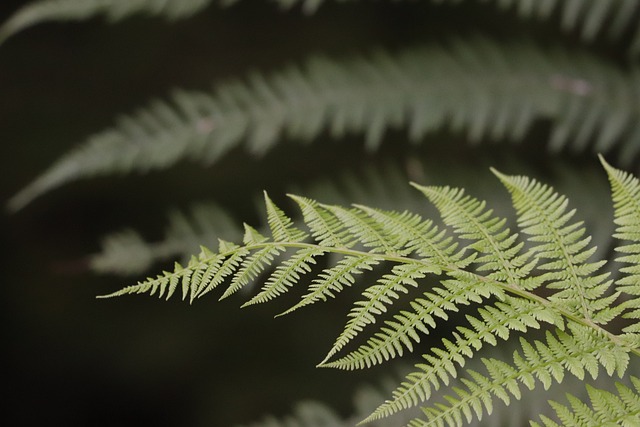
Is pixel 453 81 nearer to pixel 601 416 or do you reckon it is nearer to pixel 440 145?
pixel 440 145

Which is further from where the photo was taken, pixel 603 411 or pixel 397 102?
pixel 397 102

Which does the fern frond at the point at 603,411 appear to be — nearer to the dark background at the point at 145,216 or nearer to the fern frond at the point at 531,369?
the fern frond at the point at 531,369

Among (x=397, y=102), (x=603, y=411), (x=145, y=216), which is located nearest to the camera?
(x=603, y=411)

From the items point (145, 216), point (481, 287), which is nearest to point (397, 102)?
point (481, 287)

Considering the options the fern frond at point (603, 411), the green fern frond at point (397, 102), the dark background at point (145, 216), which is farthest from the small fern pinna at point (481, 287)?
the dark background at point (145, 216)

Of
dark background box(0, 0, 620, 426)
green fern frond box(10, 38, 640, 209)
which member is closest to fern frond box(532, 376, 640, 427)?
green fern frond box(10, 38, 640, 209)

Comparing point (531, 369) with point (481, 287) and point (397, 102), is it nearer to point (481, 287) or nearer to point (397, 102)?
point (481, 287)

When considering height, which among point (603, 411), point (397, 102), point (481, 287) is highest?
point (397, 102)
